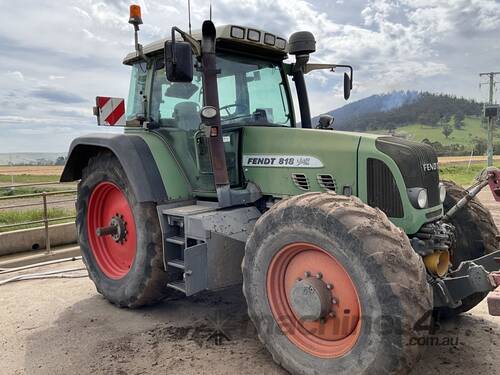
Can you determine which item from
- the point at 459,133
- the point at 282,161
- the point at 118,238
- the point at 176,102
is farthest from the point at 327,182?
the point at 459,133

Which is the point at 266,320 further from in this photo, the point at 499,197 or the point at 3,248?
the point at 3,248

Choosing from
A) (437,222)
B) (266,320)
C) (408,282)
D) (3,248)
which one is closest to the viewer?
(408,282)

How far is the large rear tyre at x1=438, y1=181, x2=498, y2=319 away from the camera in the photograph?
4.02m

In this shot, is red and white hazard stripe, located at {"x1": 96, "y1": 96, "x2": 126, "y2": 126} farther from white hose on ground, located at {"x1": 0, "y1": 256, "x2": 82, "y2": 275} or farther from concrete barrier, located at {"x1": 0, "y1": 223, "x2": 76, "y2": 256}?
concrete barrier, located at {"x1": 0, "y1": 223, "x2": 76, "y2": 256}

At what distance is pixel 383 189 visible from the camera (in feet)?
11.3

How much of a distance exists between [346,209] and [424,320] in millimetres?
776

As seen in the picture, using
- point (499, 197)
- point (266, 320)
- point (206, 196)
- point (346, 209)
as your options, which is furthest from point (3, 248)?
point (499, 197)

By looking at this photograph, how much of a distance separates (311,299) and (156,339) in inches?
61.1

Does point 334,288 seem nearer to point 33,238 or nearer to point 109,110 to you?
point 109,110

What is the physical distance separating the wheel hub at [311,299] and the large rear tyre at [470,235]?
5.01ft

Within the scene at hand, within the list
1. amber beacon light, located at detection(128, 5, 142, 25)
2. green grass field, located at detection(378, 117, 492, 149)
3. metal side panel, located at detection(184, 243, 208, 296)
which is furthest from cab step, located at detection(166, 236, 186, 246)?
green grass field, located at detection(378, 117, 492, 149)

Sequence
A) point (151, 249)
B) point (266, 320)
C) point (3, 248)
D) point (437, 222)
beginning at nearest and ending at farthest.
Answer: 1. point (266, 320)
2. point (437, 222)
3. point (151, 249)
4. point (3, 248)

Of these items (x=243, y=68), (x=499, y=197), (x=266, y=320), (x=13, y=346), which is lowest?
(x=13, y=346)

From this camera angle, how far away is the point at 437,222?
11.9 feet
